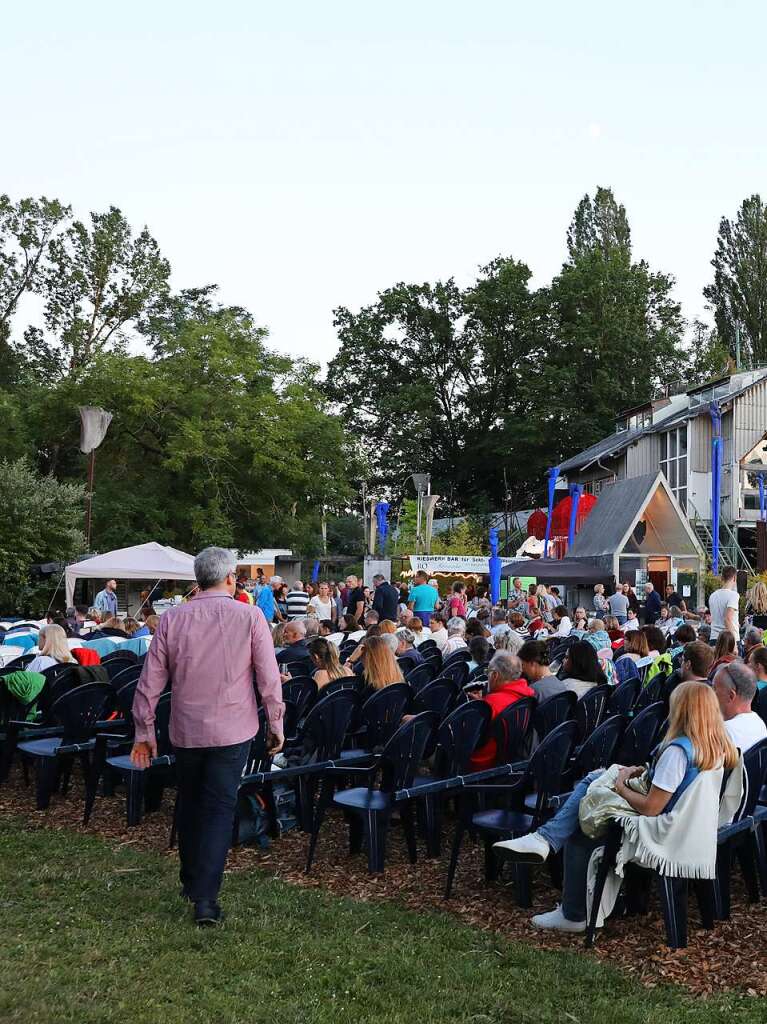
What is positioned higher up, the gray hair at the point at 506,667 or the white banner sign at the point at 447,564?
the white banner sign at the point at 447,564

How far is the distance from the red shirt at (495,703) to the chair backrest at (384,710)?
2.20ft

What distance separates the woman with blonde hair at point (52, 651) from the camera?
7969mm

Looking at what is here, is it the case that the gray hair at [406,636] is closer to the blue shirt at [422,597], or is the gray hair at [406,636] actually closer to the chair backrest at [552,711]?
the chair backrest at [552,711]

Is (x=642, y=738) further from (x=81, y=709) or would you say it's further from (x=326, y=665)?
(x=81, y=709)

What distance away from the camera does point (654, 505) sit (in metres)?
27.4

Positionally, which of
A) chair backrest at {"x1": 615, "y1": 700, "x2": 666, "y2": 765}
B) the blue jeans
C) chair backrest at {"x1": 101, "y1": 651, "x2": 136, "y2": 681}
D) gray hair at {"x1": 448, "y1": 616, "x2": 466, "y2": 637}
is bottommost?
the blue jeans

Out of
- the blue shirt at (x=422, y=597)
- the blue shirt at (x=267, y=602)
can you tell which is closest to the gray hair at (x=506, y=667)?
the blue shirt at (x=422, y=597)

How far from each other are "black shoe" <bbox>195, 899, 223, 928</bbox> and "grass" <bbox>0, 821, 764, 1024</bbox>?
0.07 meters

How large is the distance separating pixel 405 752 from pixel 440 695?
6.14 feet

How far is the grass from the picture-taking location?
3631 millimetres

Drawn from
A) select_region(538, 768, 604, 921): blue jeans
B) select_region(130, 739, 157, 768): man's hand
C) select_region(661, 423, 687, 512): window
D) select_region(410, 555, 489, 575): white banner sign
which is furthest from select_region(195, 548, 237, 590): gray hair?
select_region(661, 423, 687, 512): window

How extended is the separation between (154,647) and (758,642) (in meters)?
7.20

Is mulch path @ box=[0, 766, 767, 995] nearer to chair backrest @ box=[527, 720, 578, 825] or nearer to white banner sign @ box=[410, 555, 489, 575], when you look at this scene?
chair backrest @ box=[527, 720, 578, 825]

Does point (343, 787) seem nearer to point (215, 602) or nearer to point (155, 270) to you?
point (215, 602)
